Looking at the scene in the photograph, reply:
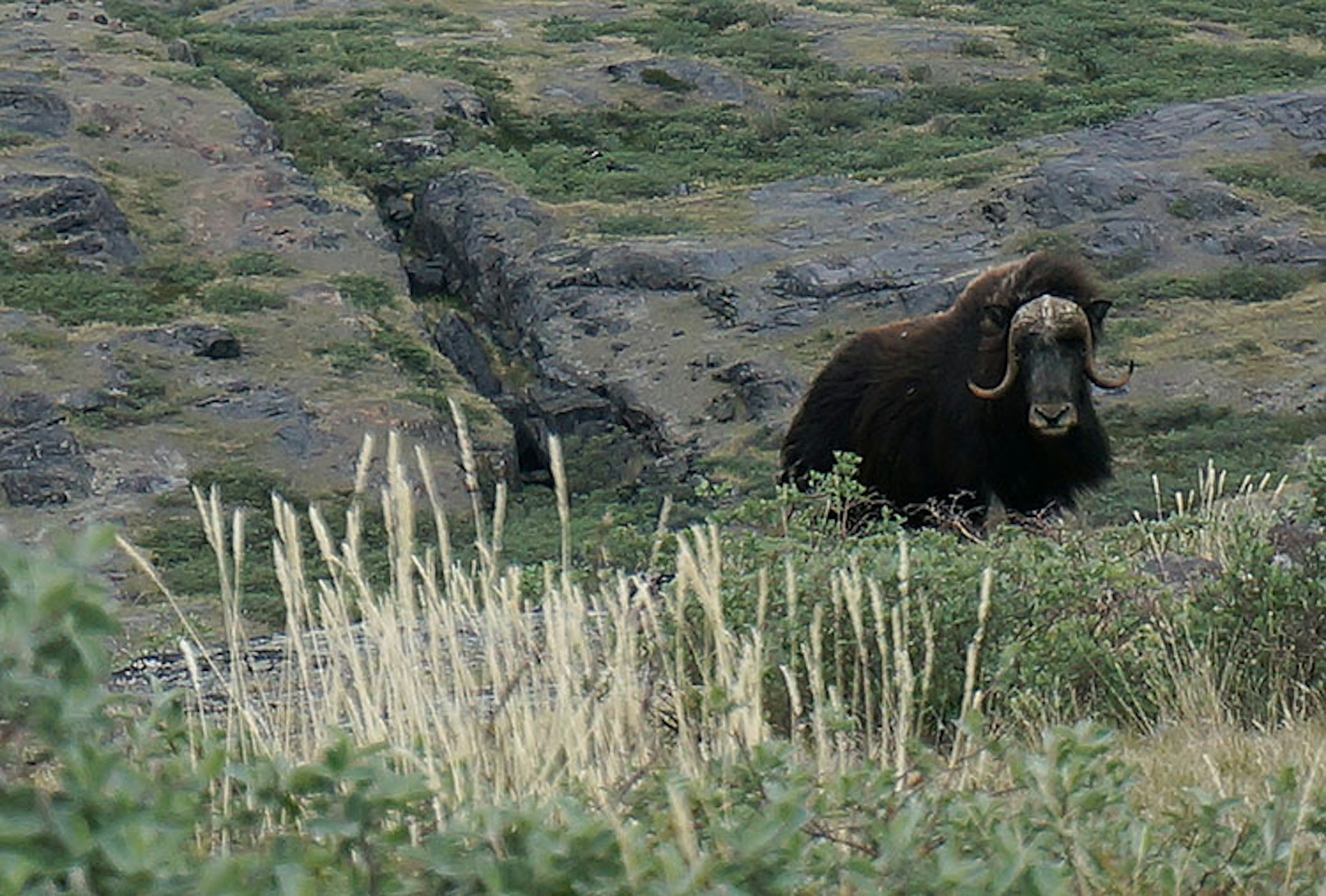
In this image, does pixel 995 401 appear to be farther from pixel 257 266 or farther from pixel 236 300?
pixel 257 266

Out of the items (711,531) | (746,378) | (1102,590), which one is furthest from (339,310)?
(711,531)

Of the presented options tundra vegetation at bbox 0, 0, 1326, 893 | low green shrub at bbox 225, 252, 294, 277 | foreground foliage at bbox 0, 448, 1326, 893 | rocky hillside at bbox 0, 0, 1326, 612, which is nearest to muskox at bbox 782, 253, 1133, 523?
tundra vegetation at bbox 0, 0, 1326, 893

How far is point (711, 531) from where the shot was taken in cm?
432

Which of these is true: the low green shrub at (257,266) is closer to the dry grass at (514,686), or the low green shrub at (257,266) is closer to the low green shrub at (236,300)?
the low green shrub at (236,300)

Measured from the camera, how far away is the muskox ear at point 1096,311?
11922 mm

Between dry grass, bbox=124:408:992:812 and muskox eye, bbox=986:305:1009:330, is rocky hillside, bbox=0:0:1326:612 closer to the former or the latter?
muskox eye, bbox=986:305:1009:330

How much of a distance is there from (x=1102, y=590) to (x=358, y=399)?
63.2 feet

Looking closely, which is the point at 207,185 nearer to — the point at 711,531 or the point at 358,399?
the point at 358,399

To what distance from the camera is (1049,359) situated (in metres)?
11.5

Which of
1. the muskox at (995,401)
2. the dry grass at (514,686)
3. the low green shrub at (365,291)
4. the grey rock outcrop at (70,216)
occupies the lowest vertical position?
the low green shrub at (365,291)

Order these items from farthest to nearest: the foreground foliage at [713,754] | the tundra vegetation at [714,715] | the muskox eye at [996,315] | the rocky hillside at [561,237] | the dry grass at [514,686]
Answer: the rocky hillside at [561,237], the muskox eye at [996,315], the dry grass at [514,686], the tundra vegetation at [714,715], the foreground foliage at [713,754]

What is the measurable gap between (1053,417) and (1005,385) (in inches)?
15.0

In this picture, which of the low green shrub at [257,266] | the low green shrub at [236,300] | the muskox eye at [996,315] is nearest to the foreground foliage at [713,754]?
the muskox eye at [996,315]

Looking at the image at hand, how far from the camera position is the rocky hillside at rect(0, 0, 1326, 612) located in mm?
23797
